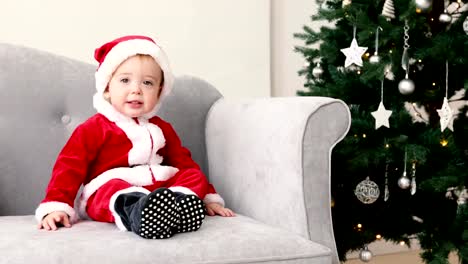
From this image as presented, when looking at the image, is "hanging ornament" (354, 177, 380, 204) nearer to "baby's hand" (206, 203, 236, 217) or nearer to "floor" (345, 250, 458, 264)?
"baby's hand" (206, 203, 236, 217)

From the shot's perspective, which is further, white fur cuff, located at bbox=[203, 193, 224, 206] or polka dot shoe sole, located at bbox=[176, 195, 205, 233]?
white fur cuff, located at bbox=[203, 193, 224, 206]

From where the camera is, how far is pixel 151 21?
8.62ft

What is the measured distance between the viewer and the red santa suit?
1479 mm

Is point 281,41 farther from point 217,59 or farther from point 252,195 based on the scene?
point 252,195

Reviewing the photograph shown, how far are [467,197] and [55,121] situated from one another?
1286 millimetres

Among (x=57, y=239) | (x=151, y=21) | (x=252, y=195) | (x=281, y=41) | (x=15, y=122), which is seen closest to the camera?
(x=57, y=239)

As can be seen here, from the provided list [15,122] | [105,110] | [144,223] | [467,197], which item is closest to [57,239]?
[144,223]

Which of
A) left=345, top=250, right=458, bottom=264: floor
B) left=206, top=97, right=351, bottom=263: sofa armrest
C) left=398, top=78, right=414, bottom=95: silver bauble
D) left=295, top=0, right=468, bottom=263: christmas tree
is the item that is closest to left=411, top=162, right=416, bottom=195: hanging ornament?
left=295, top=0, right=468, bottom=263: christmas tree

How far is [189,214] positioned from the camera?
127cm

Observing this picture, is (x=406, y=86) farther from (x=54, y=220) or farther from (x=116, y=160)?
(x=54, y=220)

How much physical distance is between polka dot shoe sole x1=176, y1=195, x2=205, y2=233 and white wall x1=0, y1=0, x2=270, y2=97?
141 centimetres

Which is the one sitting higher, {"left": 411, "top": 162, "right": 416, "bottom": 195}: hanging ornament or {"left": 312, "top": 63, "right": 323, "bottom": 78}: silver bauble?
{"left": 312, "top": 63, "right": 323, "bottom": 78}: silver bauble

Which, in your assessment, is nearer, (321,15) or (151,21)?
(321,15)

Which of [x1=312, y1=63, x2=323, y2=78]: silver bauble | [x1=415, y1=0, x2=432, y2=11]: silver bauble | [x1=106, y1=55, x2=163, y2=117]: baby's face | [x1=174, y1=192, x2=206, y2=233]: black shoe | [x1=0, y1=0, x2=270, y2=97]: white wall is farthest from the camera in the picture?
[x1=0, y1=0, x2=270, y2=97]: white wall
